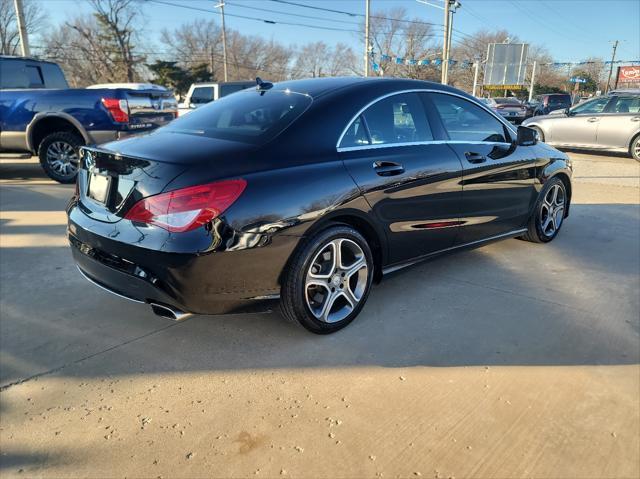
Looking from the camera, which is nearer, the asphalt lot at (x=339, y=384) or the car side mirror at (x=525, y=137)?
the asphalt lot at (x=339, y=384)

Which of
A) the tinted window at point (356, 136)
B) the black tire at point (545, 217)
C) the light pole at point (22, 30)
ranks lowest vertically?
the black tire at point (545, 217)

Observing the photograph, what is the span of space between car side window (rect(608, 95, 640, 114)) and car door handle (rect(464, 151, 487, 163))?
1014 centimetres

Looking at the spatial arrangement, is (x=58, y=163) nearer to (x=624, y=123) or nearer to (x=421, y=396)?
(x=421, y=396)

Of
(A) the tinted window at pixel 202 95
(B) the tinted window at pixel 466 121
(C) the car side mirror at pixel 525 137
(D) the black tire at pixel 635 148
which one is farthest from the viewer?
(A) the tinted window at pixel 202 95

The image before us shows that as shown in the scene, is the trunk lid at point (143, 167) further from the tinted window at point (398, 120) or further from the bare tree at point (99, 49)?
the bare tree at point (99, 49)

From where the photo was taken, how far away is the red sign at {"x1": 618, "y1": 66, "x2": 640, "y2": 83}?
5971cm

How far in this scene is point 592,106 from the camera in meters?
12.5

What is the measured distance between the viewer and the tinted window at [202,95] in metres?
16.0

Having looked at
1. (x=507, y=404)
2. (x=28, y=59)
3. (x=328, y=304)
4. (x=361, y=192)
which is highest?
(x=28, y=59)

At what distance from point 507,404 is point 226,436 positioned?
1405mm

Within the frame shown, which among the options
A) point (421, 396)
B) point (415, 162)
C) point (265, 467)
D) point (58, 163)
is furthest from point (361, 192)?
point (58, 163)

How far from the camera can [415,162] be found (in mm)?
3381

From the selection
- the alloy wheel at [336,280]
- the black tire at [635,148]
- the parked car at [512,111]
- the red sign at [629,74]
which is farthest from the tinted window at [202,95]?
the red sign at [629,74]

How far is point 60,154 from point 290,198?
622cm
